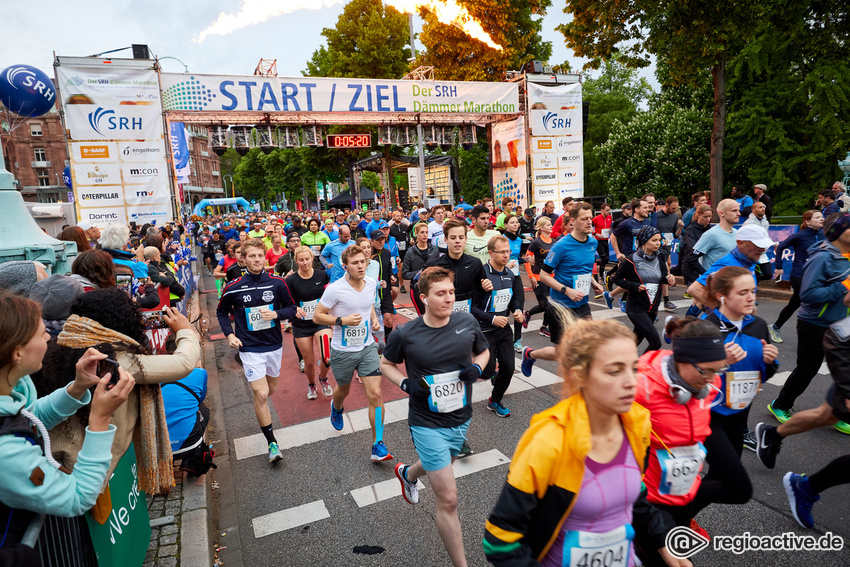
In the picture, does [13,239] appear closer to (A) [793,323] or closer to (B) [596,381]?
(B) [596,381]

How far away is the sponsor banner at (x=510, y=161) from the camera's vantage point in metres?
18.2

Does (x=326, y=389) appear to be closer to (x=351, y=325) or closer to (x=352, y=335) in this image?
(x=352, y=335)

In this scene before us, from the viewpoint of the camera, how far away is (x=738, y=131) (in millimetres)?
18469

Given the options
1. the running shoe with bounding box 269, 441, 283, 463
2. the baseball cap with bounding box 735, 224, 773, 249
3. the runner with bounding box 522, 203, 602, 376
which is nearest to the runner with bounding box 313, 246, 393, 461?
the running shoe with bounding box 269, 441, 283, 463

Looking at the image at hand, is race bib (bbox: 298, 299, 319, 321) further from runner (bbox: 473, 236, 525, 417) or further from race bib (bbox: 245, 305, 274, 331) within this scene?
runner (bbox: 473, 236, 525, 417)

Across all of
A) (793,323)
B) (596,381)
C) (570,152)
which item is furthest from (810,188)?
(596,381)

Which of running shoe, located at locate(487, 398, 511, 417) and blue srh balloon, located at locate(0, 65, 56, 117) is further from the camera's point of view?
blue srh balloon, located at locate(0, 65, 56, 117)

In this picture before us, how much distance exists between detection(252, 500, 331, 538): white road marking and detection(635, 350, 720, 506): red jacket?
98.5 inches

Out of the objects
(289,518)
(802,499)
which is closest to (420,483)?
(289,518)

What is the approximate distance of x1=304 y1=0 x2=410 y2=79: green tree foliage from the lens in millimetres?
30219

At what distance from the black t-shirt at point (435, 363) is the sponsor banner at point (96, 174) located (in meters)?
13.0

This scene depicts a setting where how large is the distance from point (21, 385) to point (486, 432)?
3.89 metres

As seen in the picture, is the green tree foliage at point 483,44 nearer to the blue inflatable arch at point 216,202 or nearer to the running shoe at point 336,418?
the running shoe at point 336,418

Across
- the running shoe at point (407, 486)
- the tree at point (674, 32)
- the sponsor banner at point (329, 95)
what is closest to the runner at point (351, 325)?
the running shoe at point (407, 486)
